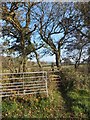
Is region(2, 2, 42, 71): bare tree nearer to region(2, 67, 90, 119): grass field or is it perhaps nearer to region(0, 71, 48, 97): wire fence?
region(0, 71, 48, 97): wire fence

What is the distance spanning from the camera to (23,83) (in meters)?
3.68

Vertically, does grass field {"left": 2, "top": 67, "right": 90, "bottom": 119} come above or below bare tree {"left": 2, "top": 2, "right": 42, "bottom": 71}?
below

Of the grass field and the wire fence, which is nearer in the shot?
the grass field

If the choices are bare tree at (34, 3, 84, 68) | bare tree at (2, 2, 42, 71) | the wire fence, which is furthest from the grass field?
bare tree at (2, 2, 42, 71)

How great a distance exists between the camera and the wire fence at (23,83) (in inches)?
142

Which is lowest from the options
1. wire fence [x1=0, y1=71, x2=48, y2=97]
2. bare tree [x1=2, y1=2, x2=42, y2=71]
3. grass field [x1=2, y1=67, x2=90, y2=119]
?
grass field [x1=2, y1=67, x2=90, y2=119]

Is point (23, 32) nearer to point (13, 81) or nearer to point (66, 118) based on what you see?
point (13, 81)

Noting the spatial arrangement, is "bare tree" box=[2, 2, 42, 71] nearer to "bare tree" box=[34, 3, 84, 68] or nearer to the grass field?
"bare tree" box=[34, 3, 84, 68]

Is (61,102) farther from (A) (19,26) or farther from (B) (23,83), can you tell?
(A) (19,26)

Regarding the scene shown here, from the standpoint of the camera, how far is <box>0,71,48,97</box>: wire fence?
361 cm

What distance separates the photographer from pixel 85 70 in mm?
3822

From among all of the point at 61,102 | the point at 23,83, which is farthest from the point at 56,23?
the point at 61,102

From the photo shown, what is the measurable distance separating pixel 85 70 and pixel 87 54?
0.23 m

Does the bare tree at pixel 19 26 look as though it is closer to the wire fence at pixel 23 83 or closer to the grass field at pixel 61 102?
the wire fence at pixel 23 83
